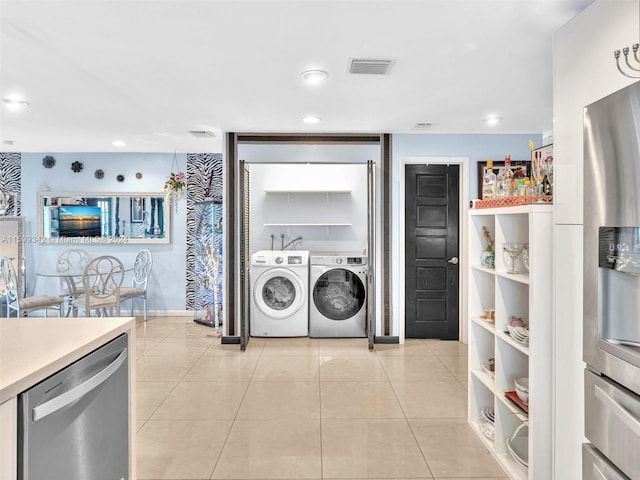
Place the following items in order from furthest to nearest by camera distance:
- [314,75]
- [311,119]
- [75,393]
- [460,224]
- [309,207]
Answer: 1. [309,207]
2. [460,224]
3. [311,119]
4. [314,75]
5. [75,393]

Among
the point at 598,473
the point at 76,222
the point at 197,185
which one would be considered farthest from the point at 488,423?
the point at 76,222

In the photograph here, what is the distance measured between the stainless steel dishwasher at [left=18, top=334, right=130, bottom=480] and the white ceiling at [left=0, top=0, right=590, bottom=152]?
1627 mm

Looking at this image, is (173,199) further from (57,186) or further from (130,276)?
(57,186)

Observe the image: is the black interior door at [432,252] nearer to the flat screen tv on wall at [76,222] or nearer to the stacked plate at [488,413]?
the stacked plate at [488,413]

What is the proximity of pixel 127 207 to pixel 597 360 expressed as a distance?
578cm

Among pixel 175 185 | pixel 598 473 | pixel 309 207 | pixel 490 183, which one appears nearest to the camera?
pixel 598 473

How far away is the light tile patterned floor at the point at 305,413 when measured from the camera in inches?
87.2

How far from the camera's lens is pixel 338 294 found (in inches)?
186

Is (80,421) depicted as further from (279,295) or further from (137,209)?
(137,209)

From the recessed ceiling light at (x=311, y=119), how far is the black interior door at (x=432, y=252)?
4.14 ft

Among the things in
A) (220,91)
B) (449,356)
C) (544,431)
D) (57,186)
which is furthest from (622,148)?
(57,186)

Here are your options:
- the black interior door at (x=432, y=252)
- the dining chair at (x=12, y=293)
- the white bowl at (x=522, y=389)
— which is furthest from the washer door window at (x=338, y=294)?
the dining chair at (x=12, y=293)

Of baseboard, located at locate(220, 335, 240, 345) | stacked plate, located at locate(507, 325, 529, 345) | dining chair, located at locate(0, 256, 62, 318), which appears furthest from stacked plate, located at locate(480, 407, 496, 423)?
dining chair, located at locate(0, 256, 62, 318)

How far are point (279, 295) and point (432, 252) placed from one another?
180cm
